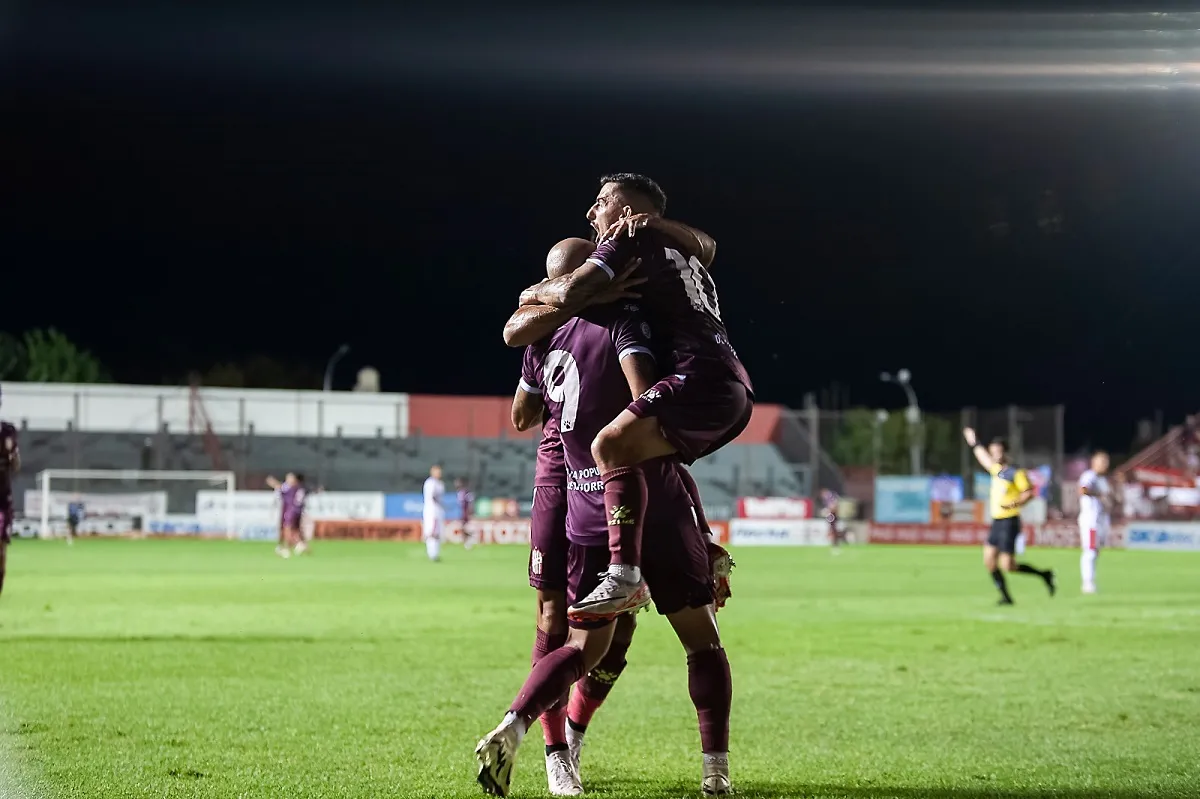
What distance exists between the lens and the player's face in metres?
5.56

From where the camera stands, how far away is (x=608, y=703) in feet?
29.0

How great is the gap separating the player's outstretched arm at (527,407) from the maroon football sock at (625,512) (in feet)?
2.55

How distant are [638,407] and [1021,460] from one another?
50.5 metres

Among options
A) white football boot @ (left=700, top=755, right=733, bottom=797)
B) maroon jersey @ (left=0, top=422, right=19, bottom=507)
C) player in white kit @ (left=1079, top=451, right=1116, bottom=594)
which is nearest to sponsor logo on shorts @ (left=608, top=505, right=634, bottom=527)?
white football boot @ (left=700, top=755, right=733, bottom=797)

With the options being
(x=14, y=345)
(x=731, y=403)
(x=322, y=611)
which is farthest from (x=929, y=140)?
(x=14, y=345)

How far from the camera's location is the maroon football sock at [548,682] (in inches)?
202

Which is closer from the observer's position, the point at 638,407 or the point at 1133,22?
the point at 638,407

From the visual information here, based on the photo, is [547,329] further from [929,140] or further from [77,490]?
[77,490]

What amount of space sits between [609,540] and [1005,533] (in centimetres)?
1489

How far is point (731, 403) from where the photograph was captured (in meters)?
5.37

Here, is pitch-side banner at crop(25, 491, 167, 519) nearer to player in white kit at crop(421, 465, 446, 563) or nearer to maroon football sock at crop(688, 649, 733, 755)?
player in white kit at crop(421, 465, 446, 563)

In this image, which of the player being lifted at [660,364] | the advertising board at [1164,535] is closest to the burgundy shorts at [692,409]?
the player being lifted at [660,364]

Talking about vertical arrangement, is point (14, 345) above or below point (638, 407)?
above

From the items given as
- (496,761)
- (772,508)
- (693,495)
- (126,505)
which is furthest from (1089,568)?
(126,505)
